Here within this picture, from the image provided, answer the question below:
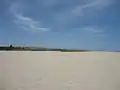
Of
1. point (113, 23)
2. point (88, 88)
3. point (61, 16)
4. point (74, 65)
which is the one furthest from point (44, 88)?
point (113, 23)

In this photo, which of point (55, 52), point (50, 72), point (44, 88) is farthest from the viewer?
point (55, 52)

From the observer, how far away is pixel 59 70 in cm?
228

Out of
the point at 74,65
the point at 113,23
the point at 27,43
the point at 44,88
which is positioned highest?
the point at 113,23

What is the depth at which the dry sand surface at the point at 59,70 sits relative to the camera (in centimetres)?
197

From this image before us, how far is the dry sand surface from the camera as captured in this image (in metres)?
1.97

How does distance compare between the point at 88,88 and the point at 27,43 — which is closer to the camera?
the point at 88,88

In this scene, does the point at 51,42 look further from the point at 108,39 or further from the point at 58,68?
the point at 108,39

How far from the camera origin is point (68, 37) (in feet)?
7.50

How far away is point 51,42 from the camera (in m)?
2.30

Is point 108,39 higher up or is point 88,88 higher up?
point 108,39

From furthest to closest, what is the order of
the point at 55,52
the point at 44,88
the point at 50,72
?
the point at 55,52
the point at 50,72
the point at 44,88

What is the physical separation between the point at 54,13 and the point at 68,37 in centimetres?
27

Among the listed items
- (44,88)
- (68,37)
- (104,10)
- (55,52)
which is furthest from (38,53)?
(104,10)

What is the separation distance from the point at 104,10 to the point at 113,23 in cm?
15
